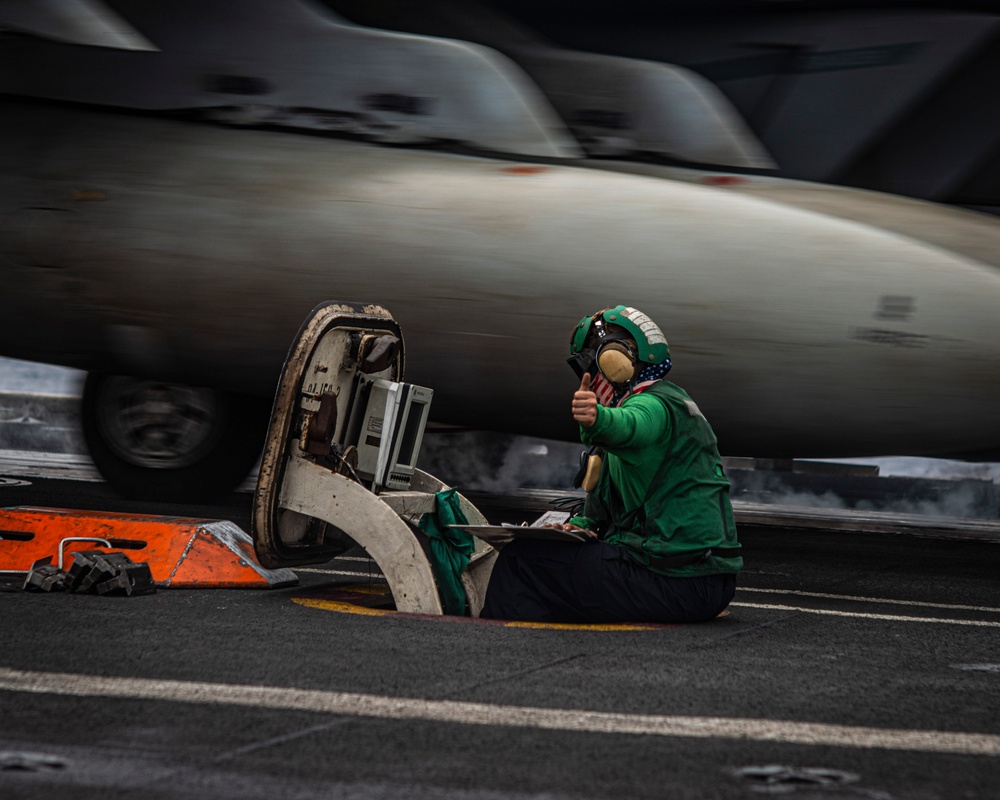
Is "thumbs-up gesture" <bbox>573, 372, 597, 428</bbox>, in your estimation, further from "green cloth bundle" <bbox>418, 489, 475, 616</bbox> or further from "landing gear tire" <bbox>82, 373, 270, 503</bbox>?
"landing gear tire" <bbox>82, 373, 270, 503</bbox>

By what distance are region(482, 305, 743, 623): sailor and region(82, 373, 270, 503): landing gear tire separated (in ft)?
15.9

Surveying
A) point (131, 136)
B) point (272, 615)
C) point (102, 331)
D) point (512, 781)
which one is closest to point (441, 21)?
point (131, 136)

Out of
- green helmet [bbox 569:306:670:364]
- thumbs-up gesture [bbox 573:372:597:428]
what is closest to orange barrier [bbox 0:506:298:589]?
green helmet [bbox 569:306:670:364]

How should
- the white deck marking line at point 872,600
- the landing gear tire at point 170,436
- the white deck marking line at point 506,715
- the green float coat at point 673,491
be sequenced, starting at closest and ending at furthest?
the white deck marking line at point 506,715, the green float coat at point 673,491, the white deck marking line at point 872,600, the landing gear tire at point 170,436

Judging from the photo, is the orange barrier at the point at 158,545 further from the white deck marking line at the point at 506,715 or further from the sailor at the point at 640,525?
the white deck marking line at the point at 506,715

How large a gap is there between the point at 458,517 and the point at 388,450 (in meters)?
0.39

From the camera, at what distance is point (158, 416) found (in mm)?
9711

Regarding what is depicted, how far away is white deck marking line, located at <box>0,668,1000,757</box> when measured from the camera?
Result: 3.30 m

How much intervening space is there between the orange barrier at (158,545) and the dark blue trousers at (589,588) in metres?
1.17

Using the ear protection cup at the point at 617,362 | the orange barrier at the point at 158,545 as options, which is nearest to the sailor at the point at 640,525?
the ear protection cup at the point at 617,362

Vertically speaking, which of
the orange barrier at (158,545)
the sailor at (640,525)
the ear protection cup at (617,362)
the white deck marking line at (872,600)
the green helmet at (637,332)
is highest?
the green helmet at (637,332)

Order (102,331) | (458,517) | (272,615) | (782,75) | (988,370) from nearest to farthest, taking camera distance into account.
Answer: (272,615)
(458,517)
(988,370)
(102,331)
(782,75)

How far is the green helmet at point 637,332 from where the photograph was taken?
4984mm

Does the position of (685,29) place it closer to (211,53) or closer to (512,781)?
(211,53)
